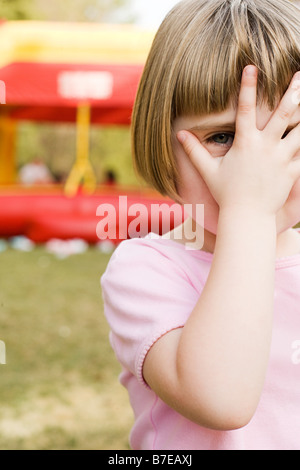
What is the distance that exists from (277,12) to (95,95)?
742 cm

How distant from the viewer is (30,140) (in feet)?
77.5

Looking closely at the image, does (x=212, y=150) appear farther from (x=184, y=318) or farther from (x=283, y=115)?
(x=184, y=318)

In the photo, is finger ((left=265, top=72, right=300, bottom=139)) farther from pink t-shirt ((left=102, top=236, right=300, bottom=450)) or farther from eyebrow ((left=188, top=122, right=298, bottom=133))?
pink t-shirt ((left=102, top=236, right=300, bottom=450))

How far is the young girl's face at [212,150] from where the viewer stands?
104cm

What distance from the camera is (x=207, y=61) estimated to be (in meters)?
1.04

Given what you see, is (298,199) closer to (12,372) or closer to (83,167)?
(12,372)

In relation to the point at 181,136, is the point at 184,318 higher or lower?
lower

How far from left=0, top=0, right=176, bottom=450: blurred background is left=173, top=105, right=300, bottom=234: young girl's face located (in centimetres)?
175

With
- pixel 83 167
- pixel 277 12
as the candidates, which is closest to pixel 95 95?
pixel 83 167

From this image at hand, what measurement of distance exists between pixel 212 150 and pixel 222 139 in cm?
3

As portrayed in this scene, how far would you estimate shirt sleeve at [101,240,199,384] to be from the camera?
3.32ft

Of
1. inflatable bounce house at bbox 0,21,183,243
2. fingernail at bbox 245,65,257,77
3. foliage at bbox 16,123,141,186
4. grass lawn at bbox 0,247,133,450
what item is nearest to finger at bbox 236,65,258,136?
fingernail at bbox 245,65,257,77

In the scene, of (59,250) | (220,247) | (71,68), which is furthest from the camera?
(71,68)

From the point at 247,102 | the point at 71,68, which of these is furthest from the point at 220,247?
the point at 71,68
